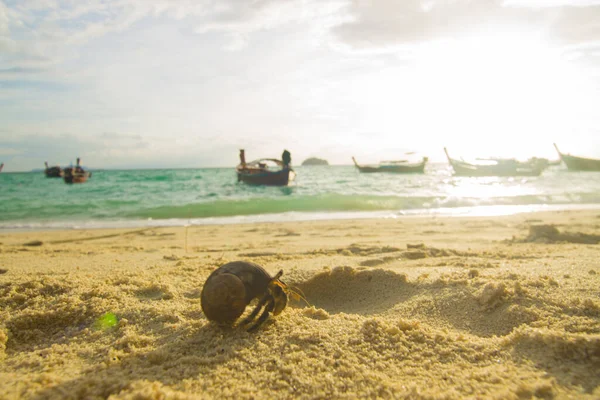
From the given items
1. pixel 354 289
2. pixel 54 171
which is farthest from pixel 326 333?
pixel 54 171

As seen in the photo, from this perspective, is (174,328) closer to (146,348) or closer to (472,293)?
(146,348)

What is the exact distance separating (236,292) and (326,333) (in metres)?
0.63

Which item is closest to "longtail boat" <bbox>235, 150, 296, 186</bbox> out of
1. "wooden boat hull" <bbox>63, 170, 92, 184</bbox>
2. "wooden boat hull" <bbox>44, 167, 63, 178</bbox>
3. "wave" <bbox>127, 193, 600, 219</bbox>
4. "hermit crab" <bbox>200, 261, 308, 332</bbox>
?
"wave" <bbox>127, 193, 600, 219</bbox>

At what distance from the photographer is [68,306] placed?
2.89m

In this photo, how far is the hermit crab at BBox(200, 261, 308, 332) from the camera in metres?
2.35

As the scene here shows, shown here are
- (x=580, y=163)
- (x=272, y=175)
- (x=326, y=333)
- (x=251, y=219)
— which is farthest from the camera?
(x=580, y=163)

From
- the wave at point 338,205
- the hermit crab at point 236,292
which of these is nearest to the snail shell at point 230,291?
the hermit crab at point 236,292

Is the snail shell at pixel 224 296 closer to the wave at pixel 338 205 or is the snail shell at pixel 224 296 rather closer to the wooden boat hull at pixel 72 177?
the wave at pixel 338 205

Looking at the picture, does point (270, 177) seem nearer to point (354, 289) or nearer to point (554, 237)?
point (554, 237)

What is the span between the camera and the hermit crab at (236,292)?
2352 millimetres

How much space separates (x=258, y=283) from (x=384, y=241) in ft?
14.9

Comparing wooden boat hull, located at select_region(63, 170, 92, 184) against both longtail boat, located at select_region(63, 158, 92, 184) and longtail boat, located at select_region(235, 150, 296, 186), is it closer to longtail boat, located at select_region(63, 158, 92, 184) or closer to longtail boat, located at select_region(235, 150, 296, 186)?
longtail boat, located at select_region(63, 158, 92, 184)

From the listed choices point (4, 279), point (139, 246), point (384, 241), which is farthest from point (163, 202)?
point (4, 279)

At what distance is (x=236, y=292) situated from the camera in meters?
2.35
